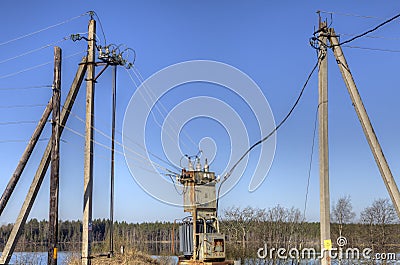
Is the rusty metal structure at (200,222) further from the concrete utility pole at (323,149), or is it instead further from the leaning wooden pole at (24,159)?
the concrete utility pole at (323,149)

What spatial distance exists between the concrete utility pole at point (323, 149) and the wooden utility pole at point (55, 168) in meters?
8.17

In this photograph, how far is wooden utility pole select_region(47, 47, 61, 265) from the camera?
1530cm

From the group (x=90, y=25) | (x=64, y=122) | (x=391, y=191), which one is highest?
(x=90, y=25)

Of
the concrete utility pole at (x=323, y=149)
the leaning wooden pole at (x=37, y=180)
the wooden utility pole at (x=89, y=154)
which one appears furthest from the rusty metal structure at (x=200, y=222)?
the concrete utility pole at (x=323, y=149)

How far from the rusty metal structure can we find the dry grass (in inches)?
99.3

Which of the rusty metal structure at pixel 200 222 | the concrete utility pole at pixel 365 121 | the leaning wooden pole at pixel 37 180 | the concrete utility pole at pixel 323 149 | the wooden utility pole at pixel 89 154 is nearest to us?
the concrete utility pole at pixel 323 149

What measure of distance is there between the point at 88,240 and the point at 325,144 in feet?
29.6

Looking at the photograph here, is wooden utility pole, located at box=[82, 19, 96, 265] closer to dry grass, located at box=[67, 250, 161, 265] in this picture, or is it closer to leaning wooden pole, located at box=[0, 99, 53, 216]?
leaning wooden pole, located at box=[0, 99, 53, 216]

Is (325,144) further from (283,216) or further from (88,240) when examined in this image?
(283,216)

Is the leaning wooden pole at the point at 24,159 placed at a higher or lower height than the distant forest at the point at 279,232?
higher

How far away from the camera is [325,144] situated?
46.3ft

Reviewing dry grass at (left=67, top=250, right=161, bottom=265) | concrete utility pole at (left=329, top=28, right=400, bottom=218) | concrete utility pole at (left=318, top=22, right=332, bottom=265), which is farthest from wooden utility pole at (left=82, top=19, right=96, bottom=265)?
concrete utility pole at (left=329, top=28, right=400, bottom=218)

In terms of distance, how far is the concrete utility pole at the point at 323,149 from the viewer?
13.4 meters

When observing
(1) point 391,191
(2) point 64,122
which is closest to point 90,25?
(2) point 64,122
